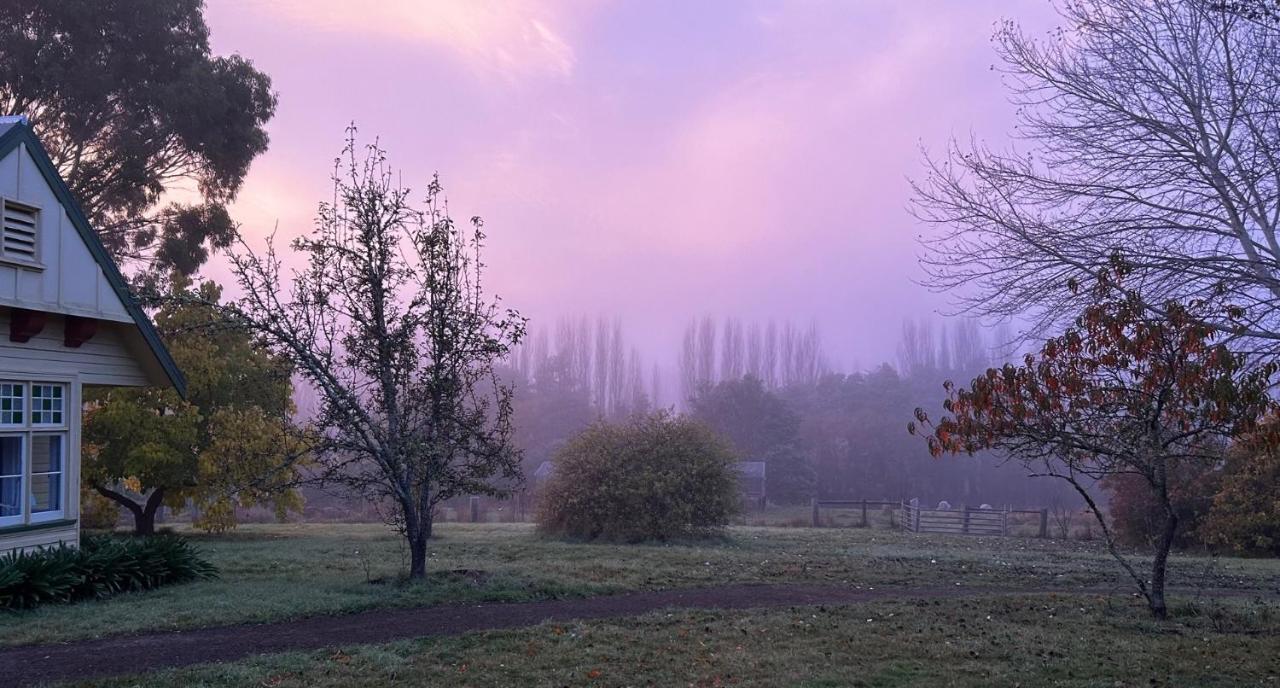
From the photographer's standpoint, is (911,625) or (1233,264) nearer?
(911,625)

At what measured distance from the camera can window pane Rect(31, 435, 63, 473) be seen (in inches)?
476

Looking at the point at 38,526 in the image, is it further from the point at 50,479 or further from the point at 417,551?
the point at 417,551

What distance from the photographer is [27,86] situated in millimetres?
21109

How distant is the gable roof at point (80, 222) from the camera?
11047 mm

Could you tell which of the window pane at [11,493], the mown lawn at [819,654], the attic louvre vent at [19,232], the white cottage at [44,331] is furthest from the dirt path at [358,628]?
the attic louvre vent at [19,232]

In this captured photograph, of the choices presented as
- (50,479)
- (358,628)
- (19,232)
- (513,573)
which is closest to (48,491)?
(50,479)

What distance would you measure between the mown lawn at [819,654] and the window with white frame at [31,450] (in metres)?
5.94

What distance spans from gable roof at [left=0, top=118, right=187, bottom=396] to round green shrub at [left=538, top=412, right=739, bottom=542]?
10305mm

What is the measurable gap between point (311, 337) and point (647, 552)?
791cm

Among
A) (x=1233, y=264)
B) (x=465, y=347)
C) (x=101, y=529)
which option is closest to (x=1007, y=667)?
(x=1233, y=264)

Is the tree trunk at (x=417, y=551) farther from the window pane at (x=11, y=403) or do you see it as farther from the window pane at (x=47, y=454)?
the window pane at (x=11, y=403)

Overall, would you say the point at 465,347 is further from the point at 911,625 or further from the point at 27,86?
the point at 27,86

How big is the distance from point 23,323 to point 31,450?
162 centimetres

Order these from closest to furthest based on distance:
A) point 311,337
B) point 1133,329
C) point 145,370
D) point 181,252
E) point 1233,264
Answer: point 1133,329 → point 1233,264 → point 311,337 → point 145,370 → point 181,252
